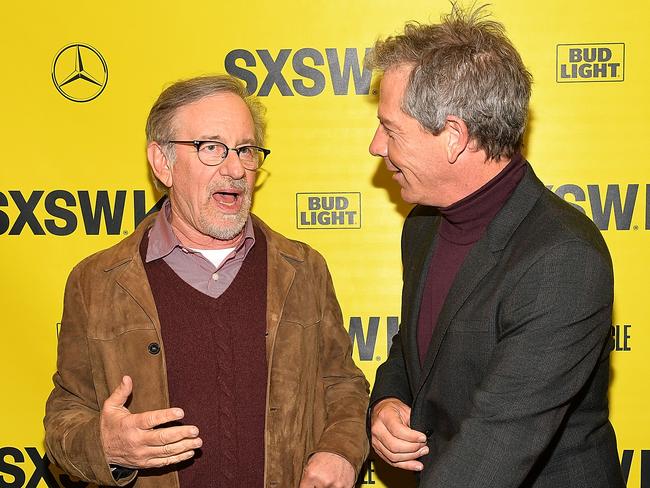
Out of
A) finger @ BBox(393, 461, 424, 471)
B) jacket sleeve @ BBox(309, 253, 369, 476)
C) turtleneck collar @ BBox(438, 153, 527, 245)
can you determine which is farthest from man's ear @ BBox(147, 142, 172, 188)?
finger @ BBox(393, 461, 424, 471)

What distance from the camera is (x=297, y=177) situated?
3.03 m

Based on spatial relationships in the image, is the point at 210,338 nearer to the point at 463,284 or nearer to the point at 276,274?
the point at 276,274

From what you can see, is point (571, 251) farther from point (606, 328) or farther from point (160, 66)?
point (160, 66)

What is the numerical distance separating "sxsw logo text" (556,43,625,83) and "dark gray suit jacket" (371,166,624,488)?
105cm

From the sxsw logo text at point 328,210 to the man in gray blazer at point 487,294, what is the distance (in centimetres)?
81

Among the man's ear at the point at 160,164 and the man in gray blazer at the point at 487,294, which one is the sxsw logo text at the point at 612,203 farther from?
the man's ear at the point at 160,164

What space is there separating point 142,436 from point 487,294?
954mm

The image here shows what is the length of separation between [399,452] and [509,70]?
104 centimetres

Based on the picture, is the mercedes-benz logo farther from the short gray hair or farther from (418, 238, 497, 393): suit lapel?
(418, 238, 497, 393): suit lapel

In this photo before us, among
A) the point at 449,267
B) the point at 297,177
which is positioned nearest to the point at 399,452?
the point at 449,267

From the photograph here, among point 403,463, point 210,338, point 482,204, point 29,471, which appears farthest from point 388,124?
point 29,471

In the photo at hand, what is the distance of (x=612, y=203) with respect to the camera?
2.98 metres

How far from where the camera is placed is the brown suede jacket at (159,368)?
2.25 metres

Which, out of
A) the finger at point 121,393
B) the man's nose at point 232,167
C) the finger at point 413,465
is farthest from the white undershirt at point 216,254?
the finger at point 413,465
